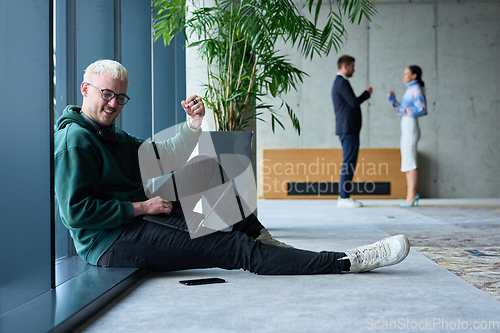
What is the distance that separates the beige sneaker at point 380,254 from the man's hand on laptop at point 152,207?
2.31 feet

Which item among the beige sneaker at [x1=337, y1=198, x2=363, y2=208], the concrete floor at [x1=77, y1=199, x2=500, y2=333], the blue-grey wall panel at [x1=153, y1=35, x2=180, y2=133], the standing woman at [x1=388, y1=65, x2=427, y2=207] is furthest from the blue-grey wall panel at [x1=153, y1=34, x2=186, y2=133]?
the standing woman at [x1=388, y1=65, x2=427, y2=207]

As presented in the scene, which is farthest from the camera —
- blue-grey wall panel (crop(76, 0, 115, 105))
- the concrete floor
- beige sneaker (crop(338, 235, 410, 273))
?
blue-grey wall panel (crop(76, 0, 115, 105))

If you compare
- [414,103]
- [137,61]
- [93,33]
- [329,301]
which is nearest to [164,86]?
[137,61]

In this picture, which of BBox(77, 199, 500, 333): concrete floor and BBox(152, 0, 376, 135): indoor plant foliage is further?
BBox(152, 0, 376, 135): indoor plant foliage

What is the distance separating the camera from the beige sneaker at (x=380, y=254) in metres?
1.79

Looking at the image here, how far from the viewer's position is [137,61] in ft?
10.2

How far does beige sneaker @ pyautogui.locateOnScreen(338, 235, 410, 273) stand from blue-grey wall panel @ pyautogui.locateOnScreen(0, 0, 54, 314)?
1.09 meters

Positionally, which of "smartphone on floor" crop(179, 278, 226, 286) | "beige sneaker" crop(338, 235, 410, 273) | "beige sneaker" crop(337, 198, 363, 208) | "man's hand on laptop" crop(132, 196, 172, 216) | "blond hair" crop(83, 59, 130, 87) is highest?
"blond hair" crop(83, 59, 130, 87)

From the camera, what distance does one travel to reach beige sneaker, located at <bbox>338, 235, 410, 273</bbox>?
1789 mm

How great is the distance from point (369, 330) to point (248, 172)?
69.0 inches

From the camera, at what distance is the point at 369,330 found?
47.4 inches

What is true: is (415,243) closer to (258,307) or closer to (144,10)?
(258,307)

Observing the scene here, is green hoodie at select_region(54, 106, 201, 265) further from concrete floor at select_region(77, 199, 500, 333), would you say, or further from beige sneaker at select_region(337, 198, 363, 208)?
beige sneaker at select_region(337, 198, 363, 208)

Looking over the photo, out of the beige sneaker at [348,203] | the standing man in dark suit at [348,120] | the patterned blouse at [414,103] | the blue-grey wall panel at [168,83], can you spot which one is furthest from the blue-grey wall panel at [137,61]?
the patterned blouse at [414,103]
